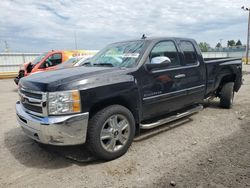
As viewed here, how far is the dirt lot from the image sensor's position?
2.94m

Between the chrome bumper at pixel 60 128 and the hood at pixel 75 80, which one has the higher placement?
the hood at pixel 75 80

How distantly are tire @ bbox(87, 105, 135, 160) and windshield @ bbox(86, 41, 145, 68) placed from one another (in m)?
0.89

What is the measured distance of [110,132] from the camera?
11.3 feet

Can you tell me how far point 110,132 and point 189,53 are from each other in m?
2.65

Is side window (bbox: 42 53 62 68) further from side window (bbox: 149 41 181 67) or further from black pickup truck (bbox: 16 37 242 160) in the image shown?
side window (bbox: 149 41 181 67)

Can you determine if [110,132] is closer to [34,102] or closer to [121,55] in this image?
[34,102]

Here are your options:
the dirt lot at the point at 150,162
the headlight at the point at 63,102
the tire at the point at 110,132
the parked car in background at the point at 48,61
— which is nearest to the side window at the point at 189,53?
the dirt lot at the point at 150,162

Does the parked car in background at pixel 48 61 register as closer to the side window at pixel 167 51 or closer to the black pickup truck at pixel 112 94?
the black pickup truck at pixel 112 94

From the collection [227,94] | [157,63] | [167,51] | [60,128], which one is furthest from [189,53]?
[60,128]

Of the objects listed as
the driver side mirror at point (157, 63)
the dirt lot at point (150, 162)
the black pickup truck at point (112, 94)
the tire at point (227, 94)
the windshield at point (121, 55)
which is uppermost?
the windshield at point (121, 55)

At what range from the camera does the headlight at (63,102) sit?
301 centimetres

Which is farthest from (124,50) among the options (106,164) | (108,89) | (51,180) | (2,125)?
(2,125)

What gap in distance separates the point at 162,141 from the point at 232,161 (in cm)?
121

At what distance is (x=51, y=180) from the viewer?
3.01 m
